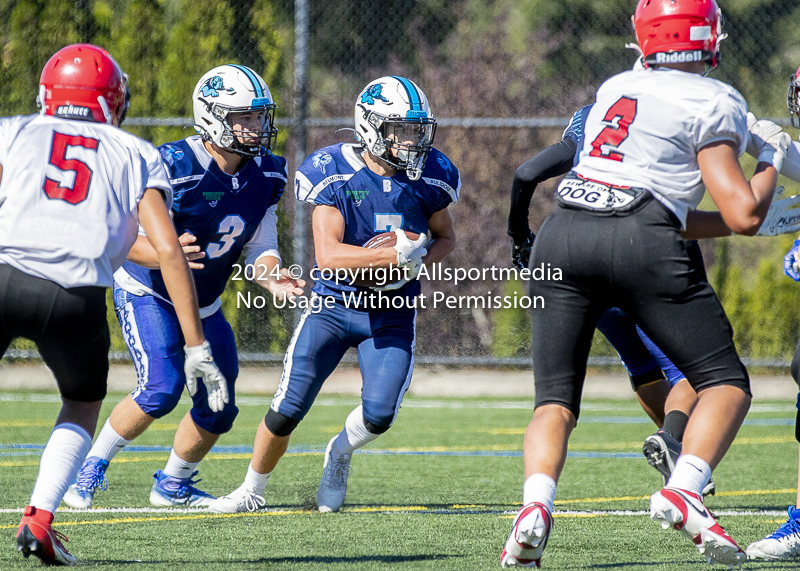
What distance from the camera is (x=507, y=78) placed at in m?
12.8

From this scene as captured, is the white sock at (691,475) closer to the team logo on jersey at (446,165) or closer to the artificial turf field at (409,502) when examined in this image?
the artificial turf field at (409,502)

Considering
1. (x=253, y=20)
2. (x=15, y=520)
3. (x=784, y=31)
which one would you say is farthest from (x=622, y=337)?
(x=784, y=31)

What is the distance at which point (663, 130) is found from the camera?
3.00 m

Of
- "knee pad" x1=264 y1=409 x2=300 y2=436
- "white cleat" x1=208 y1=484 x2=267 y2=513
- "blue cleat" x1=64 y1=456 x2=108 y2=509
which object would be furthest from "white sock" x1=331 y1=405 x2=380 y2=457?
"blue cleat" x1=64 y1=456 x2=108 y2=509

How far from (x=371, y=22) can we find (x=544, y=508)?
931 centimetres

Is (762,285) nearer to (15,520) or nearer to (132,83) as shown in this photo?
(132,83)

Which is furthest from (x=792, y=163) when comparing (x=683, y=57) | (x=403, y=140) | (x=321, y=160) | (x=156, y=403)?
(x=156, y=403)

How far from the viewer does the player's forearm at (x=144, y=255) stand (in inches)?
175

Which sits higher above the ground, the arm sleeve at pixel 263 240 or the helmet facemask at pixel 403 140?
the helmet facemask at pixel 403 140

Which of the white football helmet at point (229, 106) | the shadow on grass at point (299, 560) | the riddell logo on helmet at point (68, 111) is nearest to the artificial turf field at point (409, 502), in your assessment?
the shadow on grass at point (299, 560)

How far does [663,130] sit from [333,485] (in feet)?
7.59

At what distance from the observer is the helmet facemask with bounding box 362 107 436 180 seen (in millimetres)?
4672

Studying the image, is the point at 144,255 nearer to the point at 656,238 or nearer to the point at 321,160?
the point at 321,160

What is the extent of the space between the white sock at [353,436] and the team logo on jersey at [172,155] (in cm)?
135
